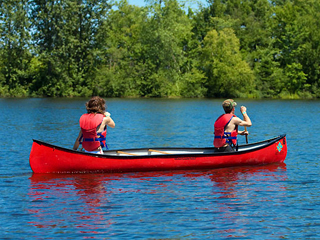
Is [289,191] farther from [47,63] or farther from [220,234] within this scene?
[47,63]

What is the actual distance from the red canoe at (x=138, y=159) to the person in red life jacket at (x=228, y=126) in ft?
1.11

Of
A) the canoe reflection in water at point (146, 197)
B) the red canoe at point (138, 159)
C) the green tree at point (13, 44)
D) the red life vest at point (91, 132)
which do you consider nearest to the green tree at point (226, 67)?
the green tree at point (13, 44)

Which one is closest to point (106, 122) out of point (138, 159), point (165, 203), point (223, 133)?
point (138, 159)

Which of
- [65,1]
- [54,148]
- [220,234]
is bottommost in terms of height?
[220,234]

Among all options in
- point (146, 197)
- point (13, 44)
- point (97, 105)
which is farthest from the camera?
point (13, 44)

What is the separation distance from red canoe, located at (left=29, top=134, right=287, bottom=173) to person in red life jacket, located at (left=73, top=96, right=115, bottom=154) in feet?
1.21

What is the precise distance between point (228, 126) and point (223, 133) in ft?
0.88

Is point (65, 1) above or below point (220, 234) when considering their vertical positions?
above

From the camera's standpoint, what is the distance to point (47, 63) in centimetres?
7075

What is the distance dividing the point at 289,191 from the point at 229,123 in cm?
282

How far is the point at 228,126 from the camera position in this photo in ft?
46.6

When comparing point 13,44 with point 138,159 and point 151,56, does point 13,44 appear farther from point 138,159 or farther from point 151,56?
point 138,159

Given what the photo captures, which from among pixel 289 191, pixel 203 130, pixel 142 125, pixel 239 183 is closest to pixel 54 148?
pixel 239 183

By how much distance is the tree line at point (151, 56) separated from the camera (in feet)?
227
